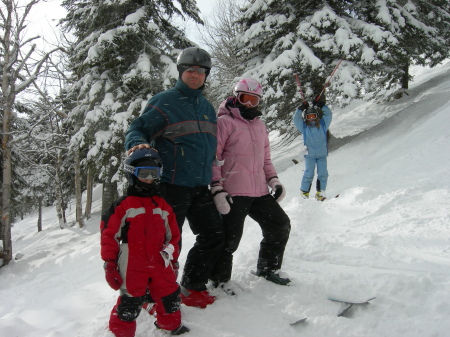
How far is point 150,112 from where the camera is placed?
2828mm

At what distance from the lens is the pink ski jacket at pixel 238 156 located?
10.4 ft

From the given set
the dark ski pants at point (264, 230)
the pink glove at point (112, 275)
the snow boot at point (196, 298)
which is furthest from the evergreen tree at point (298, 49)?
the pink glove at point (112, 275)

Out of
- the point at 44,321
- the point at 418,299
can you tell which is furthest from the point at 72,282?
the point at 418,299

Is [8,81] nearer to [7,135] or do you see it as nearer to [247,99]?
[7,135]

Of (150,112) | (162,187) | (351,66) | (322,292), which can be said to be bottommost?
(322,292)

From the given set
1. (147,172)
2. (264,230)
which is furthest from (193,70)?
(264,230)

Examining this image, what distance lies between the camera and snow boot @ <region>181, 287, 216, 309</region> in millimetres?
2910

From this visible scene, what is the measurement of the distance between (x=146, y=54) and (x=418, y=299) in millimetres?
10292

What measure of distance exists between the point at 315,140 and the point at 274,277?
435cm

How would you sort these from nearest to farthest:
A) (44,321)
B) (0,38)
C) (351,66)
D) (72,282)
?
1. (44,321)
2. (72,282)
3. (351,66)
4. (0,38)

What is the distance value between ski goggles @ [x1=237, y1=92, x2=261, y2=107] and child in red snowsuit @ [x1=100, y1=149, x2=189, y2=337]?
3.74ft

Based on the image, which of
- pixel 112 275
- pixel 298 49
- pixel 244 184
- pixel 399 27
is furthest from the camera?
pixel 399 27

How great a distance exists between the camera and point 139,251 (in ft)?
8.30

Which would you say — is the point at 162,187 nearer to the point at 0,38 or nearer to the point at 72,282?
the point at 72,282
